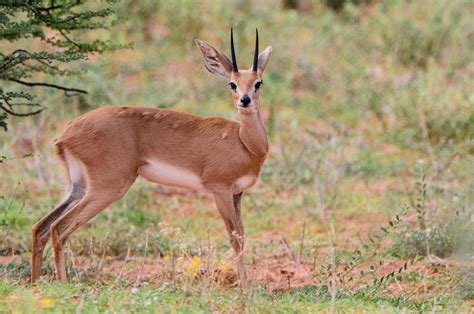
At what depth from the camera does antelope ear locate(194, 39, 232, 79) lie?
7488 millimetres

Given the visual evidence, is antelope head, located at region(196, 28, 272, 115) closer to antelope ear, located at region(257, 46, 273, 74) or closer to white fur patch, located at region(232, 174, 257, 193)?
antelope ear, located at region(257, 46, 273, 74)

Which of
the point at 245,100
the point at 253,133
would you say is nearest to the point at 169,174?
the point at 253,133

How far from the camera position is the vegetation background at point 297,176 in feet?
22.3

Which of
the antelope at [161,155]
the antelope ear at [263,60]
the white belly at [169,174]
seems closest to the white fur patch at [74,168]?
the antelope at [161,155]

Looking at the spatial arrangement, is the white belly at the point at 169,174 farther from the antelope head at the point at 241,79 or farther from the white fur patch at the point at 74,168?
the antelope head at the point at 241,79

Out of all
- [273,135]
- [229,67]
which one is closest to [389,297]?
[229,67]

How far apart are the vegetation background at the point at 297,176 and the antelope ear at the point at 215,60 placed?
46.1 inches

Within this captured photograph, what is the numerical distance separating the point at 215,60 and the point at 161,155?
80 centimetres

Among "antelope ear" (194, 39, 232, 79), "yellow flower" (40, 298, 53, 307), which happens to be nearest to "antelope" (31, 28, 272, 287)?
"antelope ear" (194, 39, 232, 79)

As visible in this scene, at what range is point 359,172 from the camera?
11188 mm

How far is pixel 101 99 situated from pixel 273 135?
205 centimetres

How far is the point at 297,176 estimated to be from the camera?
35.7ft

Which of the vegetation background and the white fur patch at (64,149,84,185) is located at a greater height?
the white fur patch at (64,149,84,185)

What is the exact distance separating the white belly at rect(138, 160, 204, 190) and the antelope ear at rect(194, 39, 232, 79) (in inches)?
30.1
